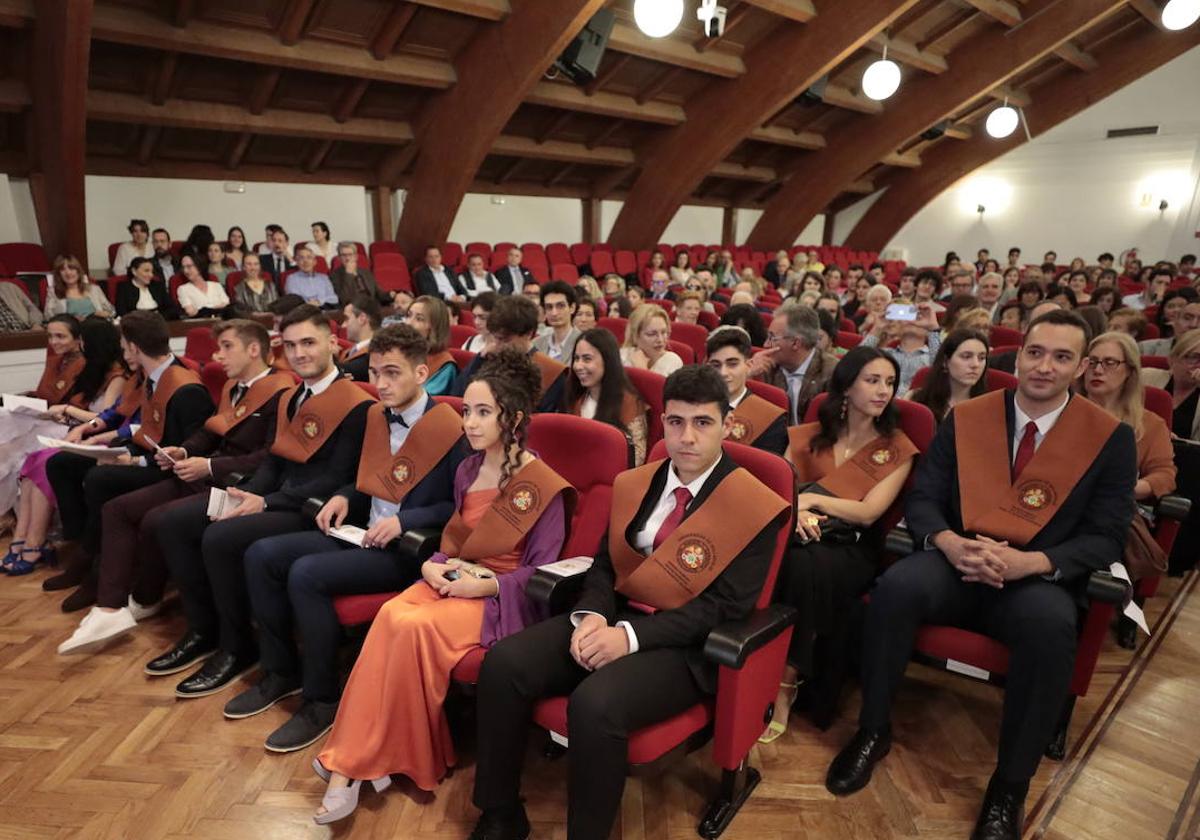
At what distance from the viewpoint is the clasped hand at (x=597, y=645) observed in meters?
1.39

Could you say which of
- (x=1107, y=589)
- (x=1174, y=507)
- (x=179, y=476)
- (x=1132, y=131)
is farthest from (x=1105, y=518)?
(x=1132, y=131)

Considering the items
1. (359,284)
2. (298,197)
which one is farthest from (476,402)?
(298,197)

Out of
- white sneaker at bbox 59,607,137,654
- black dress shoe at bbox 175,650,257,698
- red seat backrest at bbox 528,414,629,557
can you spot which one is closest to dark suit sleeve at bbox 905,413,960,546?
red seat backrest at bbox 528,414,629,557

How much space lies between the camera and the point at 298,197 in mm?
7520

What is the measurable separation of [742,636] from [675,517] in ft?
1.07

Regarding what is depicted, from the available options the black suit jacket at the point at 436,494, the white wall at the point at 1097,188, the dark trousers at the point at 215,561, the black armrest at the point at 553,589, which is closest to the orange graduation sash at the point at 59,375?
the dark trousers at the point at 215,561

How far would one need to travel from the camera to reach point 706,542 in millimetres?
1460

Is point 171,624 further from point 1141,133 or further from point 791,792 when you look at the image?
point 1141,133

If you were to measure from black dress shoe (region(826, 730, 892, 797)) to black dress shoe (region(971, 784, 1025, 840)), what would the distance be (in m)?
0.24

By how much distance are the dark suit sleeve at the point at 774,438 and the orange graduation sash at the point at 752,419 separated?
12mm

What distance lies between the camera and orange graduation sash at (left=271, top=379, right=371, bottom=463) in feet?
7.18

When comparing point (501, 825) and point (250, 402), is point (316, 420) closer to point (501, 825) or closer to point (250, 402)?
point (250, 402)

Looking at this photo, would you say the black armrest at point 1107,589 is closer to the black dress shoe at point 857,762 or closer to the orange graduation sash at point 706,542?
the black dress shoe at point 857,762

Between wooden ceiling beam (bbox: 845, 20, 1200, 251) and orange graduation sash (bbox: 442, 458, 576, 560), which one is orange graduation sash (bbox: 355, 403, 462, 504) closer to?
orange graduation sash (bbox: 442, 458, 576, 560)
